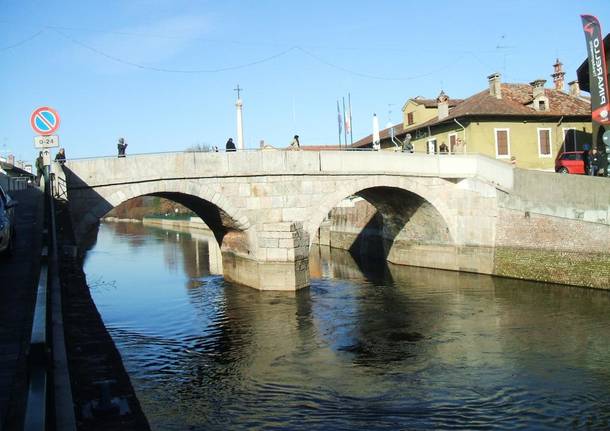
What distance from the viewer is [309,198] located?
20.9 metres

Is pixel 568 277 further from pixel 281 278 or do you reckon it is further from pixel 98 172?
pixel 98 172

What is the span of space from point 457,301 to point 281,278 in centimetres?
608

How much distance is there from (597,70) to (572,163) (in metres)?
4.37

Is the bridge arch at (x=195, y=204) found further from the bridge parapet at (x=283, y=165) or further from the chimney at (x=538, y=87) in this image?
the chimney at (x=538, y=87)

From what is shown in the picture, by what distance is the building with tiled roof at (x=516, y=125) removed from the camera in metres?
28.9

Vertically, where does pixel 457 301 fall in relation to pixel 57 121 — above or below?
below

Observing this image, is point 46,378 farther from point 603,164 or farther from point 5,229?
point 603,164

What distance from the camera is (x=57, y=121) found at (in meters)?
12.0

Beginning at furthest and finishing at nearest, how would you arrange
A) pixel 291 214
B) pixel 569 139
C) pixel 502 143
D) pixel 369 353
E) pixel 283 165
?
pixel 569 139 → pixel 502 143 → pixel 291 214 → pixel 283 165 → pixel 369 353

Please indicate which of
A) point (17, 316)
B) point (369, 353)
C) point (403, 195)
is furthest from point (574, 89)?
point (17, 316)

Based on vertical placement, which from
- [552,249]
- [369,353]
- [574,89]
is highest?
[574,89]

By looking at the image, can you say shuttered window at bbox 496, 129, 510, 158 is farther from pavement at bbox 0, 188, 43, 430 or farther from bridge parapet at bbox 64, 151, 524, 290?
pavement at bbox 0, 188, 43, 430

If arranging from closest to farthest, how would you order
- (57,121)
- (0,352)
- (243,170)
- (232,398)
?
1. (0,352)
2. (232,398)
3. (57,121)
4. (243,170)

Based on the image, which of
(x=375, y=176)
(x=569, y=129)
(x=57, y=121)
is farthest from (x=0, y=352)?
(x=569, y=129)
